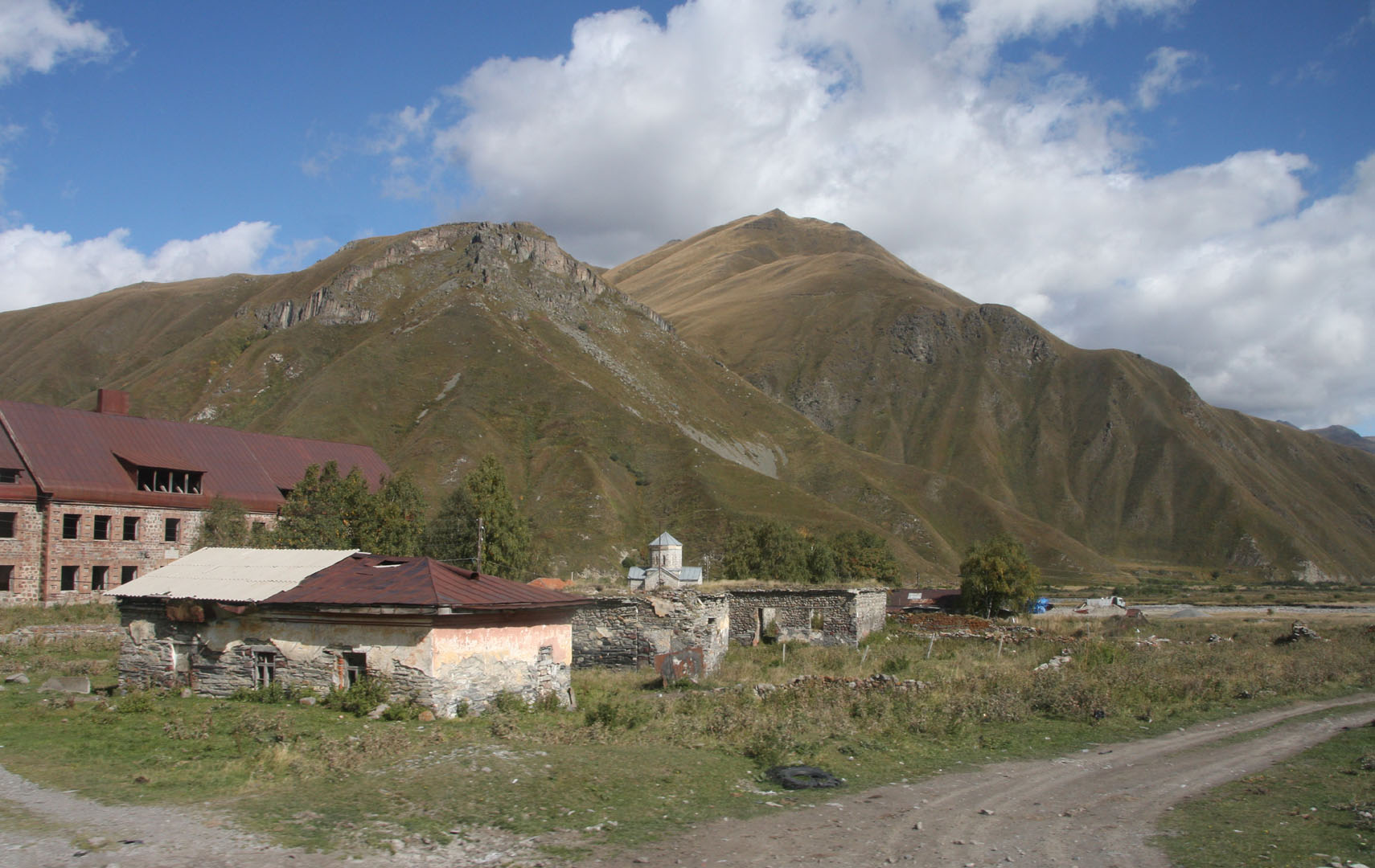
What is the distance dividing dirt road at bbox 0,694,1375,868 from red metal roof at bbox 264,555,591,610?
6093mm

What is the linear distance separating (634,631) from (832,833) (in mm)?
16815

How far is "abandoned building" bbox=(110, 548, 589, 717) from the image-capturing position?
16.5 m

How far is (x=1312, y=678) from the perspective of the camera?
2344 centimetres

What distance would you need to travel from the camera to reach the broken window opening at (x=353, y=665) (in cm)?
1698

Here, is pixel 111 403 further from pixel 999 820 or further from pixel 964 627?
pixel 999 820

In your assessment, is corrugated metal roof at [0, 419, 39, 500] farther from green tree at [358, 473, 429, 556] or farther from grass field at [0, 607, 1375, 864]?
grass field at [0, 607, 1375, 864]

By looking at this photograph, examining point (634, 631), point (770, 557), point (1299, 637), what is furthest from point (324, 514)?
point (1299, 637)

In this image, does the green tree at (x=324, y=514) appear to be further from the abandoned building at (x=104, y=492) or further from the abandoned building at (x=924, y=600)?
the abandoned building at (x=924, y=600)

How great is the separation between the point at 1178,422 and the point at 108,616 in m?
189

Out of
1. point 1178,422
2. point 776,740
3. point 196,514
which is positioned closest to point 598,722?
point 776,740

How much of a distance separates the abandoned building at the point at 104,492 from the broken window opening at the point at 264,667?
33.2 m

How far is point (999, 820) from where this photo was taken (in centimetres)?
1091

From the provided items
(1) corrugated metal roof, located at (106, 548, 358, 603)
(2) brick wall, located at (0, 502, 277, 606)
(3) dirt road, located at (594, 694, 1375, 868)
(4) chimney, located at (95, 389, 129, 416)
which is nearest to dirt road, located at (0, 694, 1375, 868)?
(3) dirt road, located at (594, 694, 1375, 868)

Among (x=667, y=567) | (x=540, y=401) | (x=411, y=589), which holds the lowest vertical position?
(x=667, y=567)
